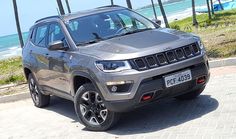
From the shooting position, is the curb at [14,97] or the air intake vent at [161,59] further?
the curb at [14,97]

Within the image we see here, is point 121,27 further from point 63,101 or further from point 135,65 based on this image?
point 63,101

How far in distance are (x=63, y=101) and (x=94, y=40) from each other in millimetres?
2920

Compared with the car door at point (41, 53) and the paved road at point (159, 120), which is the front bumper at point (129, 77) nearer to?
the paved road at point (159, 120)

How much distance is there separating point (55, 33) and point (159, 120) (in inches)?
98.4

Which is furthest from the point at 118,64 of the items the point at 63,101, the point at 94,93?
the point at 63,101

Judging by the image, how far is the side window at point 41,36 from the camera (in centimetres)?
883

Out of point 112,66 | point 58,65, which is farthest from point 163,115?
point 58,65

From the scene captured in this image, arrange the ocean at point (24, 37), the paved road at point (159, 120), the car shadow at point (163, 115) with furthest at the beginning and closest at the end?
1. the ocean at point (24, 37)
2. the car shadow at point (163, 115)
3. the paved road at point (159, 120)

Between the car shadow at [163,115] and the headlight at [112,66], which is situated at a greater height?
the headlight at [112,66]

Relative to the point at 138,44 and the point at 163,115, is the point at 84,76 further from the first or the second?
the point at 163,115

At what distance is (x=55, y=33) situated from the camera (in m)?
8.27

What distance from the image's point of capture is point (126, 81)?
6.41 m

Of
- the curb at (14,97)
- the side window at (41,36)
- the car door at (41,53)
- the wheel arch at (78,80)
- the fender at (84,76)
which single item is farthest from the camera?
the curb at (14,97)

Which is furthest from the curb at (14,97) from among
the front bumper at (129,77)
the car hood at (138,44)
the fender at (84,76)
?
the front bumper at (129,77)
